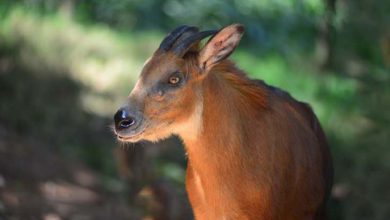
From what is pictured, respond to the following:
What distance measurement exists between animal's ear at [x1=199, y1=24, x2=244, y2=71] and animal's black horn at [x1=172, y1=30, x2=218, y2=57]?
0.07 meters

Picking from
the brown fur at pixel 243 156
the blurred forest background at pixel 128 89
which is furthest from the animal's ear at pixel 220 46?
the blurred forest background at pixel 128 89

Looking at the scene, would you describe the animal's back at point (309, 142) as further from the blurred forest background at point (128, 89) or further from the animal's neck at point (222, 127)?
the blurred forest background at point (128, 89)

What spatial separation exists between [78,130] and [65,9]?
3188 mm

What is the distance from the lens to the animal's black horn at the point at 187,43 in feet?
24.3

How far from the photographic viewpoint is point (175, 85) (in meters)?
7.43

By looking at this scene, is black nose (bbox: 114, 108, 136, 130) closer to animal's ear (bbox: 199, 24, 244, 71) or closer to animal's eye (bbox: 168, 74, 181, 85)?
animal's eye (bbox: 168, 74, 181, 85)

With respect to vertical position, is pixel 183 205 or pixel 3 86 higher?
pixel 3 86

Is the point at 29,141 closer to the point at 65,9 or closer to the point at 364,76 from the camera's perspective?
the point at 65,9

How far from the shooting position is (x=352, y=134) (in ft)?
40.0

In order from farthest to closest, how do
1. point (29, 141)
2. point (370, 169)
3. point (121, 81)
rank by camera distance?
1. point (121, 81)
2. point (29, 141)
3. point (370, 169)

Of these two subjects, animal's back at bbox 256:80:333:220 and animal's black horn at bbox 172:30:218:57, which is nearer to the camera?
animal's black horn at bbox 172:30:218:57

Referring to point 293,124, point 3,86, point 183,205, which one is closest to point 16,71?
point 3,86

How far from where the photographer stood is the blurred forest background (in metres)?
11.5

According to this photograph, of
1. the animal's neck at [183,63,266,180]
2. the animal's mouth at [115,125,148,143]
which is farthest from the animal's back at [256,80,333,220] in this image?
the animal's mouth at [115,125,148,143]
